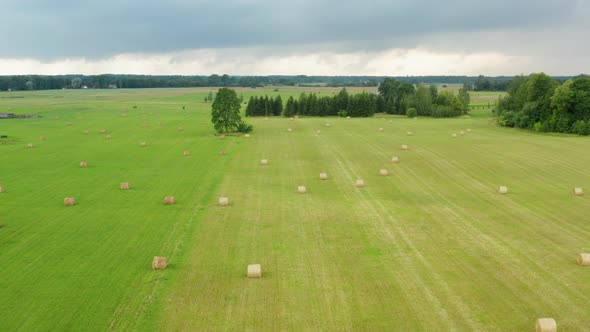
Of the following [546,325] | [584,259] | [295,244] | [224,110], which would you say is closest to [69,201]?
[295,244]

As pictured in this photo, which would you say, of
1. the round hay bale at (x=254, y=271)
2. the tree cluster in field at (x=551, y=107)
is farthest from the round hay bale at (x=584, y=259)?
the tree cluster in field at (x=551, y=107)

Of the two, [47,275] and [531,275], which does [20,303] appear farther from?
[531,275]

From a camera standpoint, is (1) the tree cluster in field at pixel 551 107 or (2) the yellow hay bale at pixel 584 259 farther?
(1) the tree cluster in field at pixel 551 107

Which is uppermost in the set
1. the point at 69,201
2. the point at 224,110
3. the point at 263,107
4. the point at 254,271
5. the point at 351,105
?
the point at 224,110

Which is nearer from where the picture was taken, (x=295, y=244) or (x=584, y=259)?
(x=584, y=259)

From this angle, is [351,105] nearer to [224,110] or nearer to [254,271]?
[224,110]

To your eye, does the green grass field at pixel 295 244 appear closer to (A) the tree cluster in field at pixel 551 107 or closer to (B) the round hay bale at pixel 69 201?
(B) the round hay bale at pixel 69 201

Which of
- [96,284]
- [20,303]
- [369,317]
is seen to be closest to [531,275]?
[369,317]
